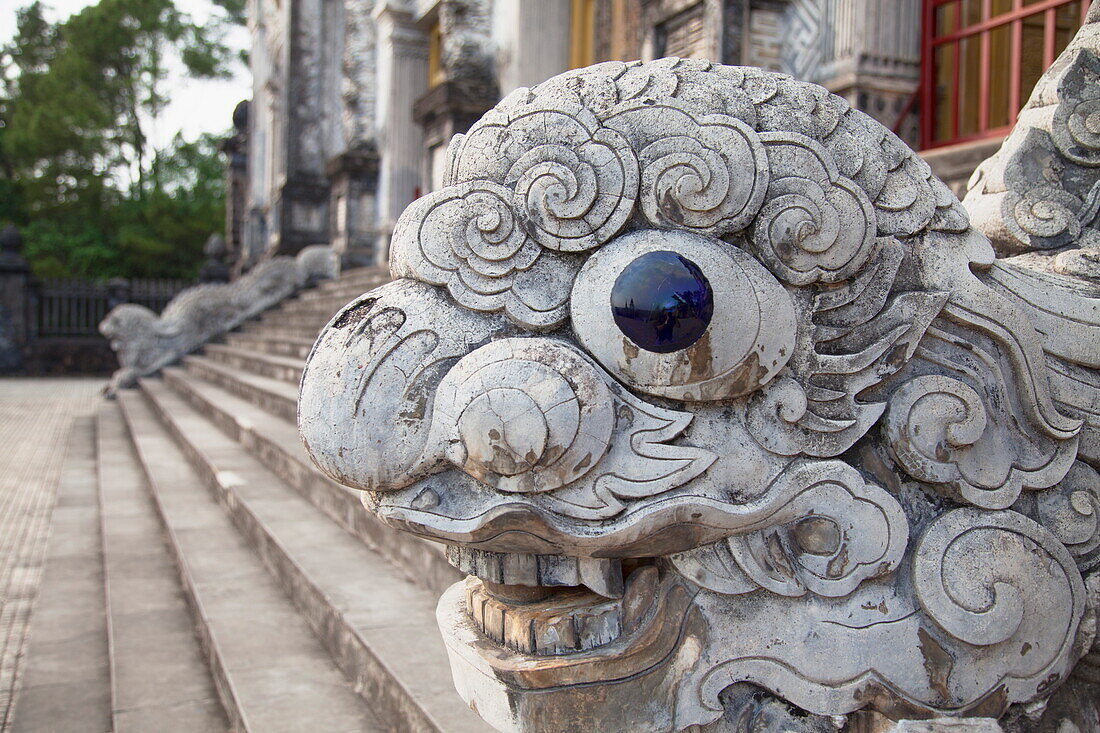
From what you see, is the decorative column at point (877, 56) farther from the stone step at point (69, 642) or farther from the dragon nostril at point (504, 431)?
the stone step at point (69, 642)

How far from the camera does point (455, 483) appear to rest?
1.26 meters

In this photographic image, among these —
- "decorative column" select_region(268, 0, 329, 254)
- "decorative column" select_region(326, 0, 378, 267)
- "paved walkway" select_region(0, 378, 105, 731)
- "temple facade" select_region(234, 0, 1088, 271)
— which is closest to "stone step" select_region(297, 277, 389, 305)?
"decorative column" select_region(326, 0, 378, 267)

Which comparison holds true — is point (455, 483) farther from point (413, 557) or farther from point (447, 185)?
point (413, 557)

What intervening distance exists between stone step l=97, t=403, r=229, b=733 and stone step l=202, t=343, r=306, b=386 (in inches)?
56.7

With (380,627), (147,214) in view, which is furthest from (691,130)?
(147,214)

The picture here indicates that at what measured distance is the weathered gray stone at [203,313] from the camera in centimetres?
1223

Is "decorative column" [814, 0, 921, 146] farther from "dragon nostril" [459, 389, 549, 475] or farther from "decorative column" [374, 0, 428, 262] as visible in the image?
"decorative column" [374, 0, 428, 262]

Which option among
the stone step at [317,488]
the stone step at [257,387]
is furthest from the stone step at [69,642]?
the stone step at [257,387]

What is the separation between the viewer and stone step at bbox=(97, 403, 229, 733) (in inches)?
97.7

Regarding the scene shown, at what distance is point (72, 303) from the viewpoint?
19.0m

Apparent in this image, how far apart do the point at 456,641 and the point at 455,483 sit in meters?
0.30

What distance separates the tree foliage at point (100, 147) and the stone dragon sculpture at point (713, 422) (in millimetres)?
26390

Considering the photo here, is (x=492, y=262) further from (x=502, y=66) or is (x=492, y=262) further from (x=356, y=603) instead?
(x=502, y=66)

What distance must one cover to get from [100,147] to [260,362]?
2173cm
